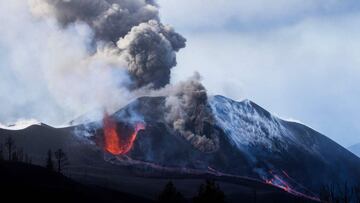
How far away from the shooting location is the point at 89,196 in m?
114

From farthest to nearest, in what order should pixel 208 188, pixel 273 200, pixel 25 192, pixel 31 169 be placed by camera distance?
pixel 273 200 < pixel 31 169 < pixel 25 192 < pixel 208 188

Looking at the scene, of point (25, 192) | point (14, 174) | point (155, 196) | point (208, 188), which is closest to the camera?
point (208, 188)

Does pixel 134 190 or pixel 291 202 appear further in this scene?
pixel 291 202

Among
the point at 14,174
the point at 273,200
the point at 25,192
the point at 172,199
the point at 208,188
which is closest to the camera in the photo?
the point at 208,188

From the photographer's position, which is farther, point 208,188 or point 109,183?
point 109,183

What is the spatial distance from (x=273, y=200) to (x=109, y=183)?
174 feet

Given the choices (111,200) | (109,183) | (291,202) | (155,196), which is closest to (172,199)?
(111,200)

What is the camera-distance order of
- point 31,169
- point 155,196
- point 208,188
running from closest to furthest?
1. point 208,188
2. point 31,169
3. point 155,196

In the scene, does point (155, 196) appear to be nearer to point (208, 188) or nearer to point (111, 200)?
point (111, 200)

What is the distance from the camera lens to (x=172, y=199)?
3570 inches

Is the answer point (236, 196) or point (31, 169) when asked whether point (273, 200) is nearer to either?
point (236, 196)

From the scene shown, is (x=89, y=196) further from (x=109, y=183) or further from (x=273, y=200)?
(x=273, y=200)

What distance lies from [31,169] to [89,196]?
651 inches

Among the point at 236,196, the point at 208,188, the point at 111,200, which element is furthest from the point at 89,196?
the point at 236,196
